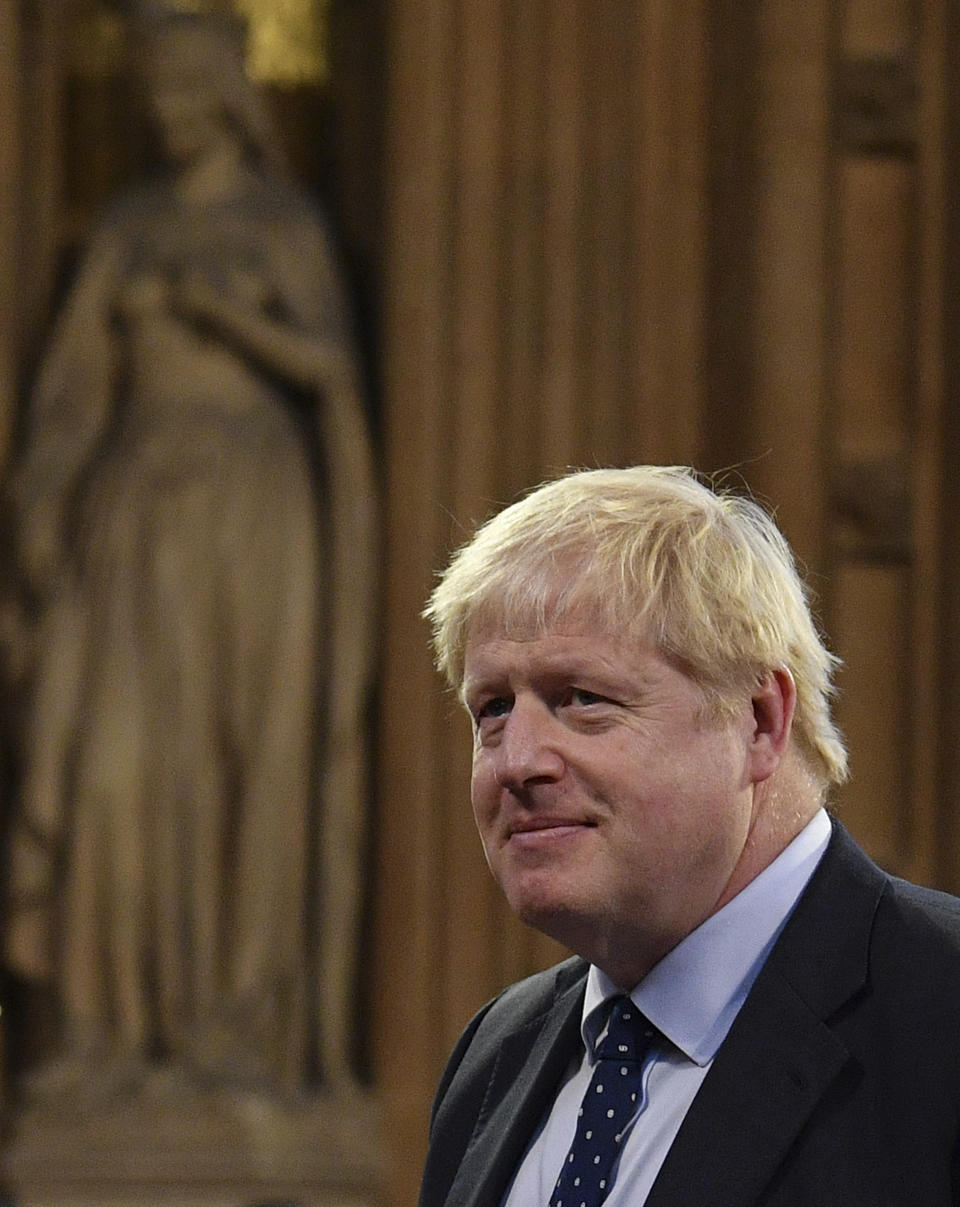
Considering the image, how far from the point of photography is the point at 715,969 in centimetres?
185

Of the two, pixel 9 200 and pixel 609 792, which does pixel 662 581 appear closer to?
pixel 609 792

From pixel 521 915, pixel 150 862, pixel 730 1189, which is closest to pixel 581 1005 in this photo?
pixel 521 915

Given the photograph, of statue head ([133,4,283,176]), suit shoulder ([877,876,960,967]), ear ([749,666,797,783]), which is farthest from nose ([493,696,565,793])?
statue head ([133,4,283,176])

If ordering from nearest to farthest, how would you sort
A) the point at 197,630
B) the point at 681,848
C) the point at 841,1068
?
the point at 841,1068
the point at 681,848
the point at 197,630

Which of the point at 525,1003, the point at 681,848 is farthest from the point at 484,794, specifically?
the point at 525,1003

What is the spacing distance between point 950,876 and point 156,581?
193cm

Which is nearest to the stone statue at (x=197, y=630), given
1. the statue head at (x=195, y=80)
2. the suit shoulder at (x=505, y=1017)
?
the statue head at (x=195, y=80)

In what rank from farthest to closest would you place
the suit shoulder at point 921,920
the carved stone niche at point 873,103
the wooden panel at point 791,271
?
the carved stone niche at point 873,103
the wooden panel at point 791,271
the suit shoulder at point 921,920

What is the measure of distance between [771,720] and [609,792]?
0.58 feet

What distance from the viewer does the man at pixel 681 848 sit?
1749mm

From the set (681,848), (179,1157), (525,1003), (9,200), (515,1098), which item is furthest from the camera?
(9,200)

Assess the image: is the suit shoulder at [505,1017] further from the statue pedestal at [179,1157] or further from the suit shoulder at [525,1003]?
the statue pedestal at [179,1157]

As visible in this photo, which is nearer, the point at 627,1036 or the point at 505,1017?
the point at 627,1036

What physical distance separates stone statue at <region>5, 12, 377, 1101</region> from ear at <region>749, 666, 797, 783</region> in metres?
3.13
